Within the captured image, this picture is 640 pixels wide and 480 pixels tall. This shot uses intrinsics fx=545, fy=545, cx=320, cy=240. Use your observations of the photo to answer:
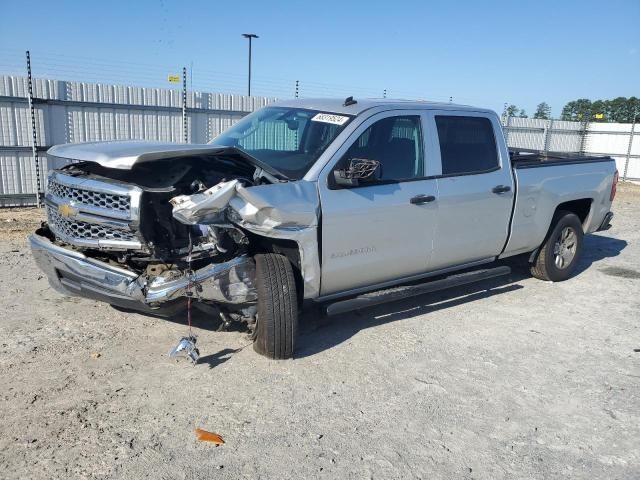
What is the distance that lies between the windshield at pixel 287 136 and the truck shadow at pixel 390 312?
142 centimetres

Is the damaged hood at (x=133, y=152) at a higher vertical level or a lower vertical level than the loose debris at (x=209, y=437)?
higher

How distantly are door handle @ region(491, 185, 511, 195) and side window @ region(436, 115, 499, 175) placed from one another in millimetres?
214

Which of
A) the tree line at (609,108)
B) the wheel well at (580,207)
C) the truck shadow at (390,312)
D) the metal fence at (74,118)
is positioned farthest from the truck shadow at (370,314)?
the tree line at (609,108)

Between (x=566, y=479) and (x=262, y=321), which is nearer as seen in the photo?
(x=566, y=479)

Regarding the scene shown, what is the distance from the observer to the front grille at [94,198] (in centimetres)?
386

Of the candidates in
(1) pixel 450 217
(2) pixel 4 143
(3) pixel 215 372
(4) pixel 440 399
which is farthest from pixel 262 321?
(2) pixel 4 143

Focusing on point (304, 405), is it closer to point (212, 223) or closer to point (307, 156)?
point (212, 223)

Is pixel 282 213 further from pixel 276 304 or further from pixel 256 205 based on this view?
pixel 276 304

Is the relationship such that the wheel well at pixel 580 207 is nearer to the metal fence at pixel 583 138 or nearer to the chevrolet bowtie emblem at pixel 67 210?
the chevrolet bowtie emblem at pixel 67 210

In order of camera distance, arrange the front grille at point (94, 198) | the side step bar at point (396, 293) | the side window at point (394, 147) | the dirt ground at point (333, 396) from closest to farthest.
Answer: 1. the dirt ground at point (333, 396)
2. the front grille at point (94, 198)
3. the side step bar at point (396, 293)
4. the side window at point (394, 147)

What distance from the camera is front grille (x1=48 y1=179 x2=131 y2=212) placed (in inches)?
152

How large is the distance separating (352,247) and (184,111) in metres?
9.22

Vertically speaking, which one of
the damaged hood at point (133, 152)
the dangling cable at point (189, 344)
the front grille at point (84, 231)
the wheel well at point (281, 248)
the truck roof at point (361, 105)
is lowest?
the dangling cable at point (189, 344)

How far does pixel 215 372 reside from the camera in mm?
4004
